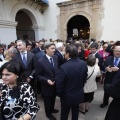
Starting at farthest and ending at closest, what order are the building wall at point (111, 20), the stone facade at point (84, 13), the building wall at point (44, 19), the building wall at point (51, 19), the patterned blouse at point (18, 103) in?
the building wall at point (51, 19) → the stone facade at point (84, 13) → the building wall at point (111, 20) → the building wall at point (44, 19) → the patterned blouse at point (18, 103)

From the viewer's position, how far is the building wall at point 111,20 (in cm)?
1145

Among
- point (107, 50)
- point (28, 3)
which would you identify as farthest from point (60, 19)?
point (107, 50)

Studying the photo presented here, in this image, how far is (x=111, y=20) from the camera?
11.8m

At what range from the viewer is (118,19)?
11438mm

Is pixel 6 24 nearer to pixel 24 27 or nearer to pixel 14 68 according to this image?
pixel 24 27

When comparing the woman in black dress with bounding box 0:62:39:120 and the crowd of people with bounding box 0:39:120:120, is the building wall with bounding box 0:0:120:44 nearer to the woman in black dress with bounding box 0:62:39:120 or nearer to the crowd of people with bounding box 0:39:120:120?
the crowd of people with bounding box 0:39:120:120

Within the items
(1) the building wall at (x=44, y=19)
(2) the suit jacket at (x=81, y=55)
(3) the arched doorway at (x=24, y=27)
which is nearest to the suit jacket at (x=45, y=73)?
(2) the suit jacket at (x=81, y=55)

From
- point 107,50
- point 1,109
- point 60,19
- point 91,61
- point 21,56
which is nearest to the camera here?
point 1,109

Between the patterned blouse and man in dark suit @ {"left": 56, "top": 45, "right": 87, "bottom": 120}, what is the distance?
37.0 inches

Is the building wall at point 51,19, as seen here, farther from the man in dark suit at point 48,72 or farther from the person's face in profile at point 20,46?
the man in dark suit at point 48,72

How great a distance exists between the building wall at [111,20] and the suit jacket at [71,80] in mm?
9890

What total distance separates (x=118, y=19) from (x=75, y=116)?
10.1 metres

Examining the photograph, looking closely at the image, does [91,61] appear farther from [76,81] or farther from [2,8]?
[2,8]

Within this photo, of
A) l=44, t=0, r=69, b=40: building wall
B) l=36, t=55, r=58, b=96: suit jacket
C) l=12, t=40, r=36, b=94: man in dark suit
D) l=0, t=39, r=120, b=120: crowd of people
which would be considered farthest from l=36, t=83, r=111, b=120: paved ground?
l=44, t=0, r=69, b=40: building wall
